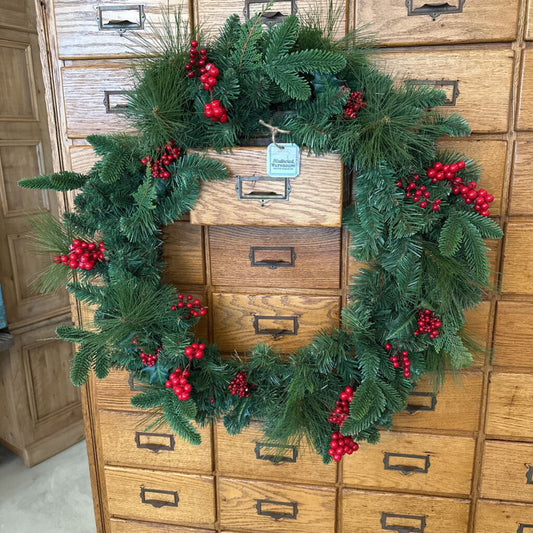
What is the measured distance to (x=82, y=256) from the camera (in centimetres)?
118

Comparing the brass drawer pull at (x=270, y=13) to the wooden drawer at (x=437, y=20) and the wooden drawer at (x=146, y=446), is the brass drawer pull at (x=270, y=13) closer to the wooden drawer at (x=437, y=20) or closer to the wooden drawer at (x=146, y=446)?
the wooden drawer at (x=437, y=20)

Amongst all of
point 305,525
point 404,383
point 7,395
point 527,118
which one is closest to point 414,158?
point 527,118

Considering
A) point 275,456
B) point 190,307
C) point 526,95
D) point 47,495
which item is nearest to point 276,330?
point 190,307

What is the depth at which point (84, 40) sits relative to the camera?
1252 millimetres

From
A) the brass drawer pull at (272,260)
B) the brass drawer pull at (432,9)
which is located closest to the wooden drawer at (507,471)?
the brass drawer pull at (272,260)

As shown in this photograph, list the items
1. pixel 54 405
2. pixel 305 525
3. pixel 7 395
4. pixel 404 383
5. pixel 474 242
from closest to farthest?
pixel 474 242 → pixel 404 383 → pixel 305 525 → pixel 7 395 → pixel 54 405

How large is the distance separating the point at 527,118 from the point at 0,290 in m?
1.99

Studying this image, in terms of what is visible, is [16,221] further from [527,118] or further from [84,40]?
[527,118]

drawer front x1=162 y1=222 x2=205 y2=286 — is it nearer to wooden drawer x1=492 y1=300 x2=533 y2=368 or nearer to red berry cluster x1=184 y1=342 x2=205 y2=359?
red berry cluster x1=184 y1=342 x2=205 y2=359

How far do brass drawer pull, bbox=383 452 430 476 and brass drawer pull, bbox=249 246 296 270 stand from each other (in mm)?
616

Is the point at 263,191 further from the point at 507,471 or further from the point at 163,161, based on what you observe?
the point at 507,471

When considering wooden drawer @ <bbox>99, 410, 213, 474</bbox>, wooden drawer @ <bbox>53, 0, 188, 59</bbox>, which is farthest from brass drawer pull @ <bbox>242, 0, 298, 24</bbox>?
wooden drawer @ <bbox>99, 410, 213, 474</bbox>

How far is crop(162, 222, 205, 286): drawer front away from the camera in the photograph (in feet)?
4.40

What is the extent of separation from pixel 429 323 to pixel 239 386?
482 mm
